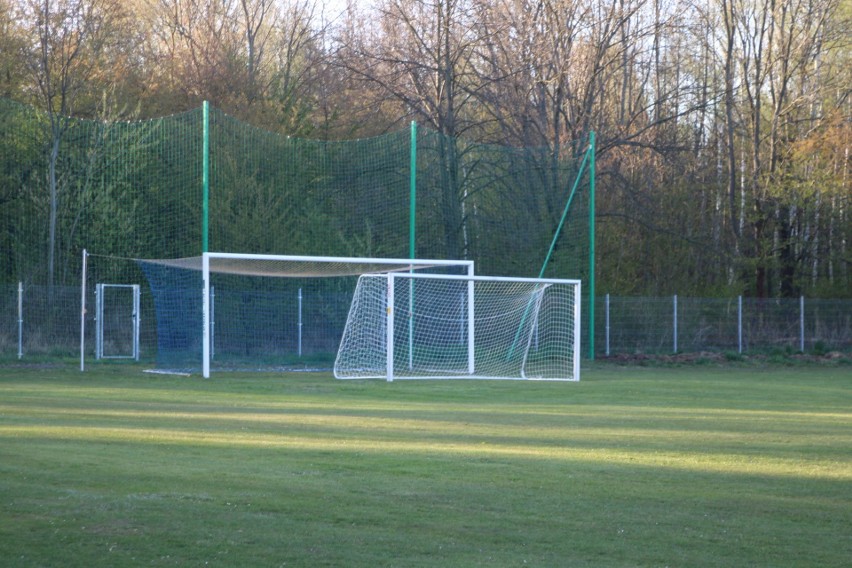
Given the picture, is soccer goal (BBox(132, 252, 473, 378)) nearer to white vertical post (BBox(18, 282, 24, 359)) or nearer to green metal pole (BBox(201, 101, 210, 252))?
green metal pole (BBox(201, 101, 210, 252))

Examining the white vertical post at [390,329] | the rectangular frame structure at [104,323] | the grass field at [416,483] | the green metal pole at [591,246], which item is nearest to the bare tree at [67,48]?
the rectangular frame structure at [104,323]

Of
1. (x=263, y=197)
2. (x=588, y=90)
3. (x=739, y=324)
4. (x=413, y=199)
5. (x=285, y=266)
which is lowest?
(x=739, y=324)

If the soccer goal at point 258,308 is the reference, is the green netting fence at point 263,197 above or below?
above

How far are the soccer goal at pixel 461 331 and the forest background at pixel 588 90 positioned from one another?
199 inches

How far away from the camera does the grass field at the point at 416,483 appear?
17.5 feet

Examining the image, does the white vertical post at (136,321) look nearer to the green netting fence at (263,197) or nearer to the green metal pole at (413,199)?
the green netting fence at (263,197)

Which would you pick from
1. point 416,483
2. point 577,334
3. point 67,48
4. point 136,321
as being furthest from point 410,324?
point 416,483

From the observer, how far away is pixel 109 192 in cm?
2423

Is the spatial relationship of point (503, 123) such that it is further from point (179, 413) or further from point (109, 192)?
point (179, 413)

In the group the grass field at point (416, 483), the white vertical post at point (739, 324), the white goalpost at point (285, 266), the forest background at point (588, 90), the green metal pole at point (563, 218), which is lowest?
the grass field at point (416, 483)

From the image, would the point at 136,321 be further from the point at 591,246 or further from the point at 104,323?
the point at 591,246

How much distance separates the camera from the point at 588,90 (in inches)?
1193

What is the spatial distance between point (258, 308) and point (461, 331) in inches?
218

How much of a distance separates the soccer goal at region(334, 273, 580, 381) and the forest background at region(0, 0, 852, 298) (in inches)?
199
